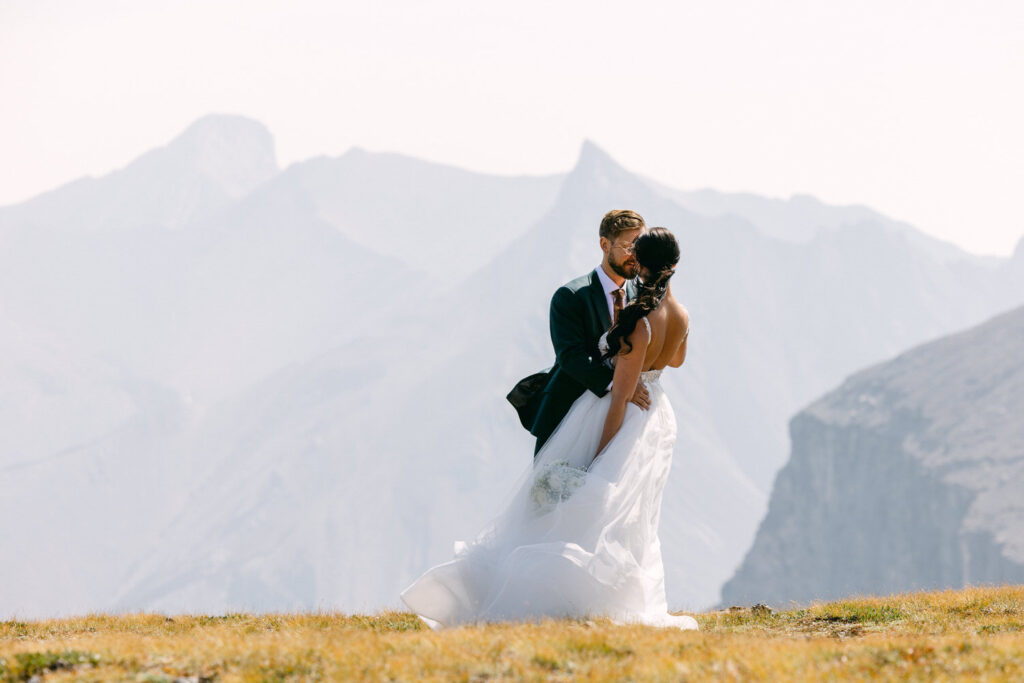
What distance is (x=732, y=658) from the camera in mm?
9266

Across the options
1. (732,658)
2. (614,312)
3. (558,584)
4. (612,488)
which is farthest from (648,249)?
(732,658)

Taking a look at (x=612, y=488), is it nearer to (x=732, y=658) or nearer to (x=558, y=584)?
(x=558, y=584)

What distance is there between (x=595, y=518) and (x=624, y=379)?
1364 mm

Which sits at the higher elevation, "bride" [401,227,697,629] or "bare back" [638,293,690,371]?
"bare back" [638,293,690,371]

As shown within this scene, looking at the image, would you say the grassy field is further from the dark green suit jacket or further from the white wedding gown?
the dark green suit jacket

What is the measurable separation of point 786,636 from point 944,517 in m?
187

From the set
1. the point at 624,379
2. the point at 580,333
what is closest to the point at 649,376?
the point at 624,379

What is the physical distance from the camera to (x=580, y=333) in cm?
1185

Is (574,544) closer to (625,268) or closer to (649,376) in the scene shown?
(649,376)

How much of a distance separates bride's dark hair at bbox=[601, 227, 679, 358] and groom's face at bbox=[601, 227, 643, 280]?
0.98 ft

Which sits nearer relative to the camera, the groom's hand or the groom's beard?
the groom's beard

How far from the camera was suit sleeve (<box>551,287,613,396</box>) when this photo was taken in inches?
462

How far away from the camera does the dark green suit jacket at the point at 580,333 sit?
11.7 metres

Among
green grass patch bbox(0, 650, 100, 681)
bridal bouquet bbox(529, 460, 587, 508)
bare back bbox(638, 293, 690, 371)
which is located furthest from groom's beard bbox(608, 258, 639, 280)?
green grass patch bbox(0, 650, 100, 681)
